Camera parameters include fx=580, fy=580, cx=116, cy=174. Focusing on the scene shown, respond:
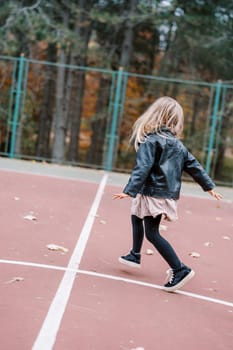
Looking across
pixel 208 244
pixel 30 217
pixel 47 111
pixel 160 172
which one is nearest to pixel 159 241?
pixel 160 172

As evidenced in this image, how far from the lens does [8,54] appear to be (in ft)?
67.4

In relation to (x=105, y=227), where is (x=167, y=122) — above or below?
above

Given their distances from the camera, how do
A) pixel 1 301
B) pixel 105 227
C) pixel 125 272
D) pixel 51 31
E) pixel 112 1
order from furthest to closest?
pixel 112 1, pixel 51 31, pixel 105 227, pixel 125 272, pixel 1 301

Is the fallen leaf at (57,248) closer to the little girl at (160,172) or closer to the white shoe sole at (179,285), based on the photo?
the little girl at (160,172)

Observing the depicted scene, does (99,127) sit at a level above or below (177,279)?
below

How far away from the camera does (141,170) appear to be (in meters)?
4.74

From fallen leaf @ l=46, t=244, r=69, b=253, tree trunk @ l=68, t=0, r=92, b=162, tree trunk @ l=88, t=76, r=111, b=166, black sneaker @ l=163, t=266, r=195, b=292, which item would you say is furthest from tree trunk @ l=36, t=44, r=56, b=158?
black sneaker @ l=163, t=266, r=195, b=292

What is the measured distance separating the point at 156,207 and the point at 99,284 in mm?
803

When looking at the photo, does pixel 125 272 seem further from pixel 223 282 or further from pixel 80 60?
pixel 80 60

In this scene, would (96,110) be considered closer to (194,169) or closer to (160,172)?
(194,169)

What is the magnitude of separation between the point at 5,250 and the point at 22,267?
0.59m

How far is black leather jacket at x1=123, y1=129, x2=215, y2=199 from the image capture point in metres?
4.76

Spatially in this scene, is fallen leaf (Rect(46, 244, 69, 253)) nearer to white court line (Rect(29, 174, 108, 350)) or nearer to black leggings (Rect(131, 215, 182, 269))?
white court line (Rect(29, 174, 108, 350))

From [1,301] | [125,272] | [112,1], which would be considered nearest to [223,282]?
[125,272]
